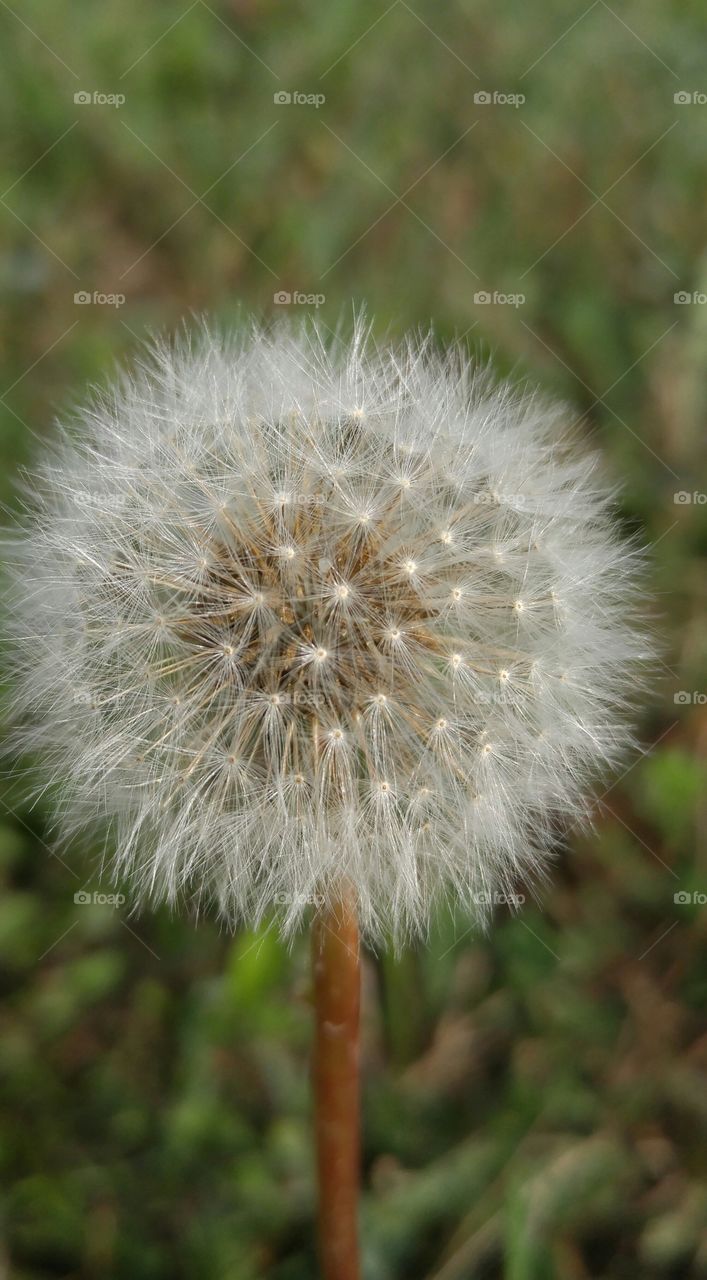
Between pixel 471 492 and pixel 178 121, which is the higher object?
pixel 178 121

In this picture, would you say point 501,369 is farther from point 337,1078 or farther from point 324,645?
point 337,1078

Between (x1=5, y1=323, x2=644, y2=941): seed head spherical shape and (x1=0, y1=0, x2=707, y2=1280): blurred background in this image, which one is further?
(x1=0, y1=0, x2=707, y2=1280): blurred background

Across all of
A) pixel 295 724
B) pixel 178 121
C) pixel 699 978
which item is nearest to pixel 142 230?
pixel 178 121

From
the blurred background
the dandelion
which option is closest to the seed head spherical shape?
the dandelion

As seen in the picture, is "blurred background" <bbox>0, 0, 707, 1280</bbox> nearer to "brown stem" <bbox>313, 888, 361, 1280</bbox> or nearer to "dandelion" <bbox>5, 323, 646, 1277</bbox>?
"brown stem" <bbox>313, 888, 361, 1280</bbox>

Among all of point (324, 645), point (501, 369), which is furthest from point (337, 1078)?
point (501, 369)

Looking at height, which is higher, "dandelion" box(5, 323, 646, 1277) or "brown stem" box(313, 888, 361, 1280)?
"dandelion" box(5, 323, 646, 1277)

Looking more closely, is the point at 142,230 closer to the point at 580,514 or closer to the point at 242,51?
the point at 242,51
